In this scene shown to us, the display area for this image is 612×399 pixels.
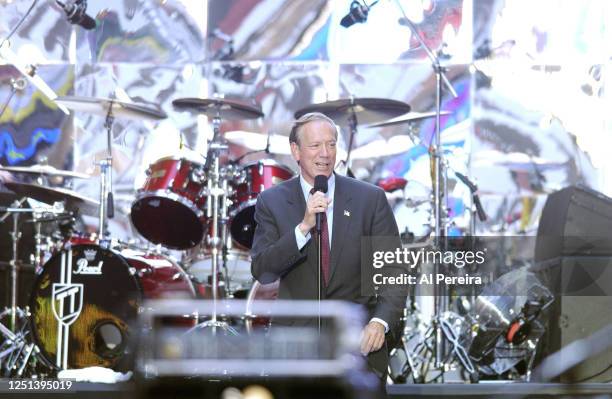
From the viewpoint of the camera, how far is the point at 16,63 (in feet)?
29.6

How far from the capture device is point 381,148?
29.6 feet

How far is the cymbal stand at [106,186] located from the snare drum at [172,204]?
0.21m

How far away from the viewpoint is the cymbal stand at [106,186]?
26.2 ft

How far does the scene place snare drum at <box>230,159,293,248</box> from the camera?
7828 mm

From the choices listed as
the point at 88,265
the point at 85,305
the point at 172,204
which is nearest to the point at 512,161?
the point at 172,204

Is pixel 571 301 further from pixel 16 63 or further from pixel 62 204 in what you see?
pixel 16 63

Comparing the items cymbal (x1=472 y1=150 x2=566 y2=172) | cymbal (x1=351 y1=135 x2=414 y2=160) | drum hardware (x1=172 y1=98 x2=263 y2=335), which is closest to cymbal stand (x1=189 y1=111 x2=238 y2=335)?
drum hardware (x1=172 y1=98 x2=263 y2=335)

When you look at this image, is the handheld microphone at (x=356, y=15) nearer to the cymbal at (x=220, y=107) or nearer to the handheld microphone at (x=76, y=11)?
the cymbal at (x=220, y=107)

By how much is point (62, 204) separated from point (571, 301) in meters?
4.05

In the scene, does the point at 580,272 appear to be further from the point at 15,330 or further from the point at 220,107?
the point at 15,330

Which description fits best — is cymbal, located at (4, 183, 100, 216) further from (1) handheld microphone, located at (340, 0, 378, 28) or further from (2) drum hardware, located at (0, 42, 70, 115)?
(1) handheld microphone, located at (340, 0, 378, 28)

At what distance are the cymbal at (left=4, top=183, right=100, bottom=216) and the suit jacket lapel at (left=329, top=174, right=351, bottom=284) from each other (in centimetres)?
409

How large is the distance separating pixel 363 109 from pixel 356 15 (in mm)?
1113

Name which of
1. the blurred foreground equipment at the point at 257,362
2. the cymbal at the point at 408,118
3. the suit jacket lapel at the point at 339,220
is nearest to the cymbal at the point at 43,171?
the cymbal at the point at 408,118
